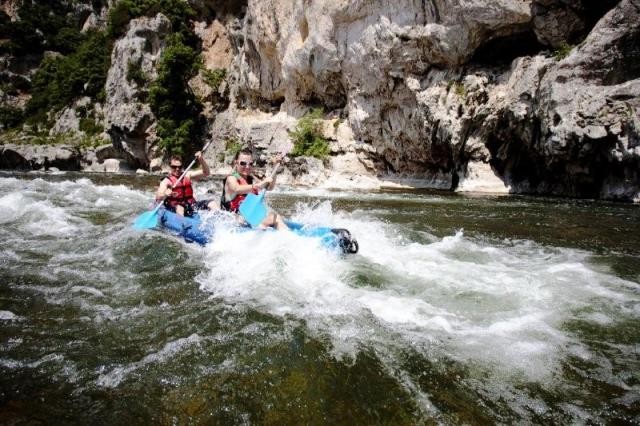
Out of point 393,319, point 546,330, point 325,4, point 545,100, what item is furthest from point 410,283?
point 325,4

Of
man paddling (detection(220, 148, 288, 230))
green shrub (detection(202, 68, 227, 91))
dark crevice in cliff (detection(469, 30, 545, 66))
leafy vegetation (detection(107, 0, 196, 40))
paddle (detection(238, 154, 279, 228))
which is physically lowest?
paddle (detection(238, 154, 279, 228))

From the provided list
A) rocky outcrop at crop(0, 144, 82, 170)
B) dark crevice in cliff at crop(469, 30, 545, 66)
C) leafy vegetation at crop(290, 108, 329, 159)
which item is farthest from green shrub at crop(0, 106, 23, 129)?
dark crevice in cliff at crop(469, 30, 545, 66)

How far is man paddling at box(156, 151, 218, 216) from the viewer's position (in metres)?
7.76

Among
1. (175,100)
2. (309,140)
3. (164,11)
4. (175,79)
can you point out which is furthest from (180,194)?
(164,11)

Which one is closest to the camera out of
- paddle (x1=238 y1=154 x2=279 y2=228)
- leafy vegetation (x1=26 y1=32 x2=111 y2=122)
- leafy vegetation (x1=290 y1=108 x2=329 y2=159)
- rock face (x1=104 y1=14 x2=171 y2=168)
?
paddle (x1=238 y1=154 x2=279 y2=228)

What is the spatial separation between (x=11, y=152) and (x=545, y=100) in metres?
35.9

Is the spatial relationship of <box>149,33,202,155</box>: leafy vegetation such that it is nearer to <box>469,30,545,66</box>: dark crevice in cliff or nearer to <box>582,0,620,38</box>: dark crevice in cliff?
<box>469,30,545,66</box>: dark crevice in cliff

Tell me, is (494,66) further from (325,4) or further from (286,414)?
(286,414)

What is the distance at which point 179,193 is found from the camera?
26.4 ft

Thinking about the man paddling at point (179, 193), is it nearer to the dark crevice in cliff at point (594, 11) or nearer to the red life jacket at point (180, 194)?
the red life jacket at point (180, 194)

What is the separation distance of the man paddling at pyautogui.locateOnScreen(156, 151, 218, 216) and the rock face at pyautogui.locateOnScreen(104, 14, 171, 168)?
26153mm

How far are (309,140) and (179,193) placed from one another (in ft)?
53.9

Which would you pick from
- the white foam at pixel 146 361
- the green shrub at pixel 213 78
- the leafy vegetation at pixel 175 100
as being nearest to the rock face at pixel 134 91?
the leafy vegetation at pixel 175 100

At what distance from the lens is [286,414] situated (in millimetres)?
2391
